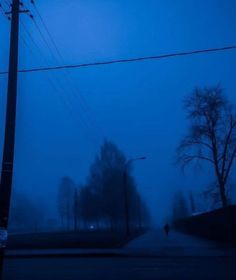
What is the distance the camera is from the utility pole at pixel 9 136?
430 inches

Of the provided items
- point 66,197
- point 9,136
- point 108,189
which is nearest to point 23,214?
point 66,197

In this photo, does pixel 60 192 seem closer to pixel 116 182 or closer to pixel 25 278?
pixel 116 182

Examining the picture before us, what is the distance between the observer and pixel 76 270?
1825 cm

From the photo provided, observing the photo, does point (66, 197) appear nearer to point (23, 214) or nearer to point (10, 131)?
point (23, 214)

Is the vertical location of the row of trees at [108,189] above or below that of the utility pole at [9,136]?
above

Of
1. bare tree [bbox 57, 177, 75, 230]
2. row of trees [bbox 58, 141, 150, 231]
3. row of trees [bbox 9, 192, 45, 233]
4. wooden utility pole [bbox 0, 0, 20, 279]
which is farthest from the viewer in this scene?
row of trees [bbox 9, 192, 45, 233]

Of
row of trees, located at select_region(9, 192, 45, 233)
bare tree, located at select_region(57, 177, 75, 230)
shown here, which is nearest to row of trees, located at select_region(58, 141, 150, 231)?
bare tree, located at select_region(57, 177, 75, 230)

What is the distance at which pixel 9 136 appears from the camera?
11578 millimetres

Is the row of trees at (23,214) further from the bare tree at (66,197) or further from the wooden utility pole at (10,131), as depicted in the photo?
the wooden utility pole at (10,131)

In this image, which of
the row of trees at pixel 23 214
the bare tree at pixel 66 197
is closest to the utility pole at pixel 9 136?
the bare tree at pixel 66 197

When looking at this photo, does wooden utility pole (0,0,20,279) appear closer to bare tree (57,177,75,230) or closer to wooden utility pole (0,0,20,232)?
wooden utility pole (0,0,20,232)

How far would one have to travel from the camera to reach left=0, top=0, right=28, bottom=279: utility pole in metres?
10.9

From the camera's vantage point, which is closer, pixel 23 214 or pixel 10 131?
pixel 10 131

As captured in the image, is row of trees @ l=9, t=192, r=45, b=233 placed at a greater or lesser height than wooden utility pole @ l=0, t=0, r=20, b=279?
greater
